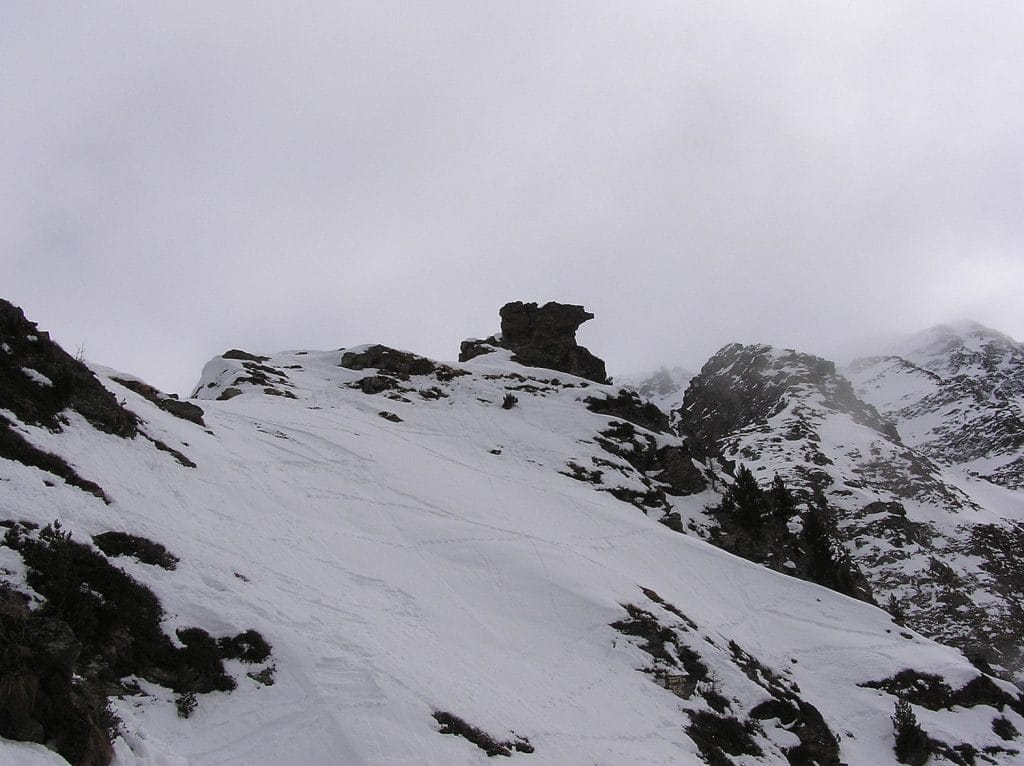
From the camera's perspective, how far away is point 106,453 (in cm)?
1781

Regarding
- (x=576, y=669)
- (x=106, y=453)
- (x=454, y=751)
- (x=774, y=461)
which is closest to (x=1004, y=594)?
(x=774, y=461)

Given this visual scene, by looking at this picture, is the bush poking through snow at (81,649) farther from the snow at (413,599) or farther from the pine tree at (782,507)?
the pine tree at (782,507)

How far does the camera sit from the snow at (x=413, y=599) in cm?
1185

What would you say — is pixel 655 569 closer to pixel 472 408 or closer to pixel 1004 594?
pixel 472 408

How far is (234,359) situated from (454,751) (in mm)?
53802

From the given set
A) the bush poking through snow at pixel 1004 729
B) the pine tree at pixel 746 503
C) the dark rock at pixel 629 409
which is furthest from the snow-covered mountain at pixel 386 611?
the dark rock at pixel 629 409

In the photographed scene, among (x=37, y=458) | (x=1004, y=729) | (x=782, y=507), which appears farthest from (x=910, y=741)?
(x=37, y=458)

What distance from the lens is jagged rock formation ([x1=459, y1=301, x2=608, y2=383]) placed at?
77.9 m

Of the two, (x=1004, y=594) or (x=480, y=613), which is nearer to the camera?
(x=480, y=613)

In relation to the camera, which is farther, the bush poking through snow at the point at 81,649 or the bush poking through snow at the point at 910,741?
the bush poking through snow at the point at 910,741

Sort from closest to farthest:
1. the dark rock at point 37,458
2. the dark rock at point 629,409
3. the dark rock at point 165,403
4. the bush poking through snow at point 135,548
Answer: the bush poking through snow at point 135,548, the dark rock at point 37,458, the dark rock at point 165,403, the dark rock at point 629,409

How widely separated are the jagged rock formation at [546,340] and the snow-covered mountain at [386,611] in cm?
2726

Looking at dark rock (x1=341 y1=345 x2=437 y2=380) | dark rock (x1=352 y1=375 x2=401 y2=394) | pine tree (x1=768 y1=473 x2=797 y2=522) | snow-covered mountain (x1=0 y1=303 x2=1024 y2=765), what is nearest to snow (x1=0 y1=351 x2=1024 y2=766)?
snow-covered mountain (x1=0 y1=303 x2=1024 y2=765)

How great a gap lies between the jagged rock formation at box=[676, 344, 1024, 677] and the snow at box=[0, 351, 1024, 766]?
30373 millimetres
